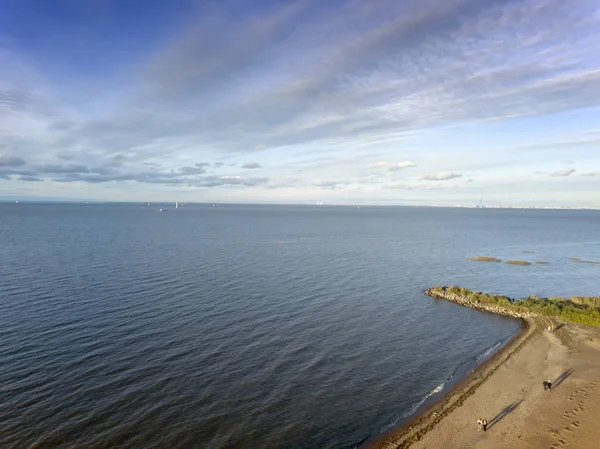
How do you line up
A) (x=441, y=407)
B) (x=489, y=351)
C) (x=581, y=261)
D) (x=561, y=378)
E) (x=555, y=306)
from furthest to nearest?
(x=581, y=261) → (x=555, y=306) → (x=489, y=351) → (x=561, y=378) → (x=441, y=407)

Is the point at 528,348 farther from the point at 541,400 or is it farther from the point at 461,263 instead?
the point at 461,263

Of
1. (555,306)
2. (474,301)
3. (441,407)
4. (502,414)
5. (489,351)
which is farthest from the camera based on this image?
(474,301)

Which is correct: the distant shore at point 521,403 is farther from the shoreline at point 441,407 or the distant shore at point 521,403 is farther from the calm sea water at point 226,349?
the calm sea water at point 226,349

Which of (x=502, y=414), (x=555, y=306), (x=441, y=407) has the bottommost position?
(x=441, y=407)

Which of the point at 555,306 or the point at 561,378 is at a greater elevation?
the point at 555,306

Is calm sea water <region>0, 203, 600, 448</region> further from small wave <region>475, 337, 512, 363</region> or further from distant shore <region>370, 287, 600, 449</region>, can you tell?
distant shore <region>370, 287, 600, 449</region>

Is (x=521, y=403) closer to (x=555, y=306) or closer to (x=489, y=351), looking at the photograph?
(x=489, y=351)

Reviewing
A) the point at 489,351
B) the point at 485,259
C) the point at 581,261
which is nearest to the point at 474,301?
the point at 489,351
